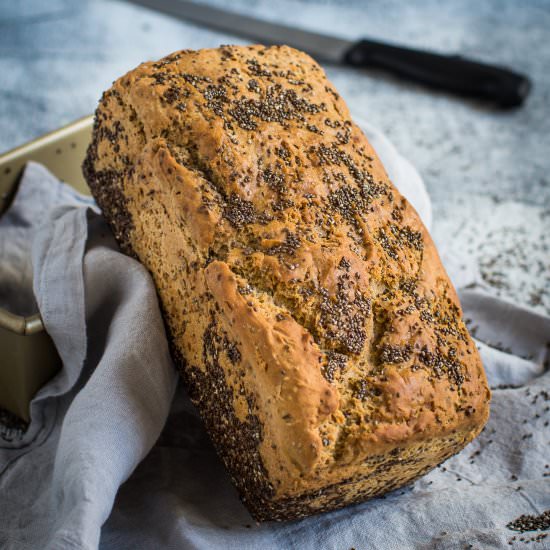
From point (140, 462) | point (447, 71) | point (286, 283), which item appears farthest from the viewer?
point (447, 71)

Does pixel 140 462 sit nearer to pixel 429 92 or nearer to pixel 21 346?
pixel 21 346

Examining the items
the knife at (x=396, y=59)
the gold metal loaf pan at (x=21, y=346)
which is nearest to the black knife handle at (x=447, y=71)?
the knife at (x=396, y=59)

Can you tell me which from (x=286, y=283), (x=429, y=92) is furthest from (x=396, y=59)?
(x=286, y=283)

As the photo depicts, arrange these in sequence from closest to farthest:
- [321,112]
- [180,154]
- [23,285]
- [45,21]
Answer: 1. [180,154]
2. [321,112]
3. [23,285]
4. [45,21]

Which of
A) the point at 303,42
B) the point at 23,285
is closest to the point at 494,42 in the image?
the point at 303,42

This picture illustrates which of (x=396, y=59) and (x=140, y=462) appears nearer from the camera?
(x=140, y=462)

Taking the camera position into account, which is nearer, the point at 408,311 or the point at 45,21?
the point at 408,311

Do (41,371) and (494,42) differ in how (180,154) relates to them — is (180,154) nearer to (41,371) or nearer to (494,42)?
(41,371)

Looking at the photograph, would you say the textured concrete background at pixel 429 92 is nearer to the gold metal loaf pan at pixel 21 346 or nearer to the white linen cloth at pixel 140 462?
the white linen cloth at pixel 140 462
